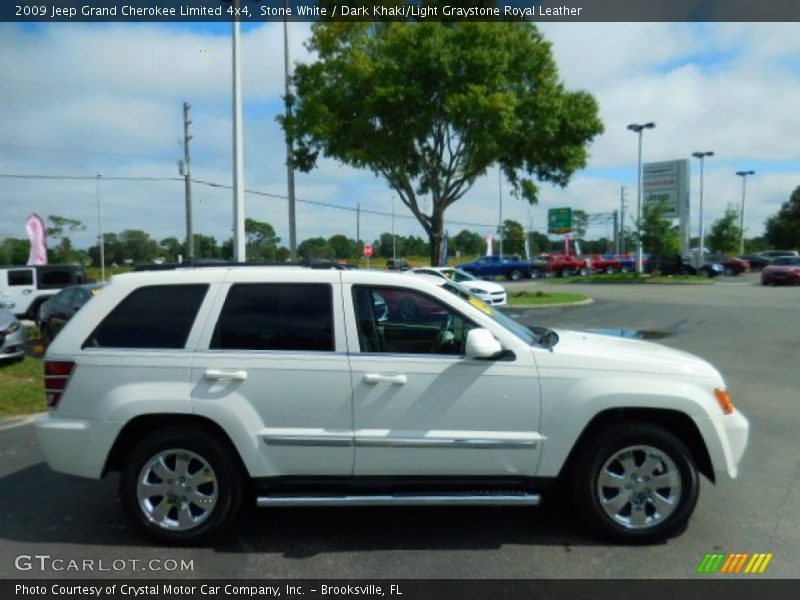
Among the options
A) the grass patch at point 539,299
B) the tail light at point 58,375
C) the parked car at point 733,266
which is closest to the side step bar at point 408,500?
the tail light at point 58,375

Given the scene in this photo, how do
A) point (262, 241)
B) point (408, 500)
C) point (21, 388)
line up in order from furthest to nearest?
point (262, 241)
point (21, 388)
point (408, 500)

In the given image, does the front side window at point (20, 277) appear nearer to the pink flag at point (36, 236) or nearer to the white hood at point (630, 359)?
the pink flag at point (36, 236)

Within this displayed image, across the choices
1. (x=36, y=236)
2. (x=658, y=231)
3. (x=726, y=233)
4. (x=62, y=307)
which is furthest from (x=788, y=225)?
(x=62, y=307)

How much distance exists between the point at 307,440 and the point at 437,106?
57.6 feet

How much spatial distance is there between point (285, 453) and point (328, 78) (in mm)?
18504

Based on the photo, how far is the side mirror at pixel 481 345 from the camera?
3938 millimetres

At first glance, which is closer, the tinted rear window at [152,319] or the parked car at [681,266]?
Answer: the tinted rear window at [152,319]

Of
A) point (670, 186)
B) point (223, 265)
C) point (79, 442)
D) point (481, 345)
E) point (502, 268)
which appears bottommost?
point (502, 268)

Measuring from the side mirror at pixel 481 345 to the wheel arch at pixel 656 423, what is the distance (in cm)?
75

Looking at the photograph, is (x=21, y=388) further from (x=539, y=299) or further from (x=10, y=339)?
(x=539, y=299)

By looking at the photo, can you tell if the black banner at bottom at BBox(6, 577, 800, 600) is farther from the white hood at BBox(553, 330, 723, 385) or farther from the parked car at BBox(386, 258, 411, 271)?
the parked car at BBox(386, 258, 411, 271)

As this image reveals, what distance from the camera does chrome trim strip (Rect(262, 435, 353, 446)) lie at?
4.04m

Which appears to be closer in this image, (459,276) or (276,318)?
(276,318)
